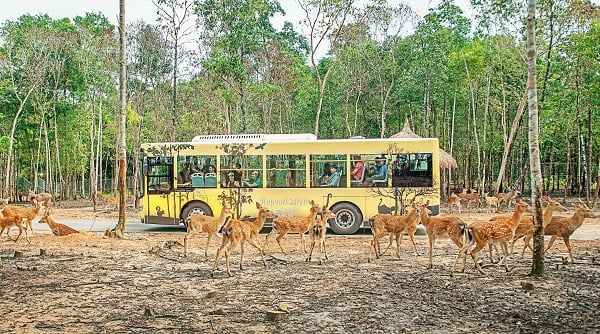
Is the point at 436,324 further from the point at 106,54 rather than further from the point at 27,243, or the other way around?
the point at 106,54

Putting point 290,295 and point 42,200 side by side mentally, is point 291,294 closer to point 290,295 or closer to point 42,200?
point 290,295

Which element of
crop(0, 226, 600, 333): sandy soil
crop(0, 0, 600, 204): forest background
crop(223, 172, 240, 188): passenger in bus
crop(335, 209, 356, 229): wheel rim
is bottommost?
crop(0, 226, 600, 333): sandy soil

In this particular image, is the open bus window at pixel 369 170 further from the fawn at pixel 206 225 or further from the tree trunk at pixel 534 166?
the tree trunk at pixel 534 166

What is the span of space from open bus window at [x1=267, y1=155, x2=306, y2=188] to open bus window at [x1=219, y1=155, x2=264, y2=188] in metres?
0.30

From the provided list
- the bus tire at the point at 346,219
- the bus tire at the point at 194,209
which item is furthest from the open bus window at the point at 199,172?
the bus tire at the point at 346,219

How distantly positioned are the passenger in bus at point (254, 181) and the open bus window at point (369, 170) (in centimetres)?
251

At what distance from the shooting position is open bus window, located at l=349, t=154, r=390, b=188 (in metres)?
15.9

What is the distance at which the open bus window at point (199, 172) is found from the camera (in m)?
16.6

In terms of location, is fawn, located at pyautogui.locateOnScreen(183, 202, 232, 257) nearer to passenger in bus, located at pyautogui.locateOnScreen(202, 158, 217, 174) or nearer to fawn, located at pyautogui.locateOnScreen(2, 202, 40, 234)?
passenger in bus, located at pyautogui.locateOnScreen(202, 158, 217, 174)

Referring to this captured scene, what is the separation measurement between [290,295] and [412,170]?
28.1 feet

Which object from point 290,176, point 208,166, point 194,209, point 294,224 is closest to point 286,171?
point 290,176

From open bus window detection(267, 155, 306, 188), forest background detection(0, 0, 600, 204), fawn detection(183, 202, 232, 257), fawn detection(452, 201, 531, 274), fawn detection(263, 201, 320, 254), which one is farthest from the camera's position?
forest background detection(0, 0, 600, 204)

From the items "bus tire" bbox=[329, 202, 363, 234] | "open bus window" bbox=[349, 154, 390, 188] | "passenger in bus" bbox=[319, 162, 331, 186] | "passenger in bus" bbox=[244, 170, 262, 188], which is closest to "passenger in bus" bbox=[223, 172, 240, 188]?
"passenger in bus" bbox=[244, 170, 262, 188]

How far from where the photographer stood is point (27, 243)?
46.2 ft
